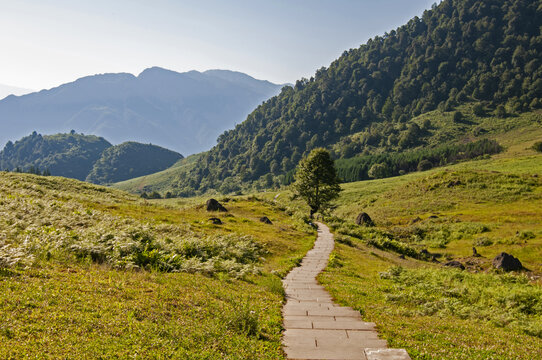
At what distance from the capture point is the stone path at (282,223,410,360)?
7238 mm

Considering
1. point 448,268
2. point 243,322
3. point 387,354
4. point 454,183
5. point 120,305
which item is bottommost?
point 448,268

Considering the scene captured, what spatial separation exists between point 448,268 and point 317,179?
3499 cm

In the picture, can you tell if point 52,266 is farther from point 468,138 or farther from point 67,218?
point 468,138

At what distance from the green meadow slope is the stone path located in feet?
1.98

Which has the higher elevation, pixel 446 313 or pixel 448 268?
pixel 446 313

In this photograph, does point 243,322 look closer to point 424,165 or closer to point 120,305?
point 120,305

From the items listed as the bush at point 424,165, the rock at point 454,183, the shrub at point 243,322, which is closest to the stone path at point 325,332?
the shrub at point 243,322

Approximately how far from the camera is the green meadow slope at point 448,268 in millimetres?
9531

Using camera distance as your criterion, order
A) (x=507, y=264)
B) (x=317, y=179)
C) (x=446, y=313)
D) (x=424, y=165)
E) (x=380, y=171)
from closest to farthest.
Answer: (x=446, y=313), (x=507, y=264), (x=317, y=179), (x=424, y=165), (x=380, y=171)

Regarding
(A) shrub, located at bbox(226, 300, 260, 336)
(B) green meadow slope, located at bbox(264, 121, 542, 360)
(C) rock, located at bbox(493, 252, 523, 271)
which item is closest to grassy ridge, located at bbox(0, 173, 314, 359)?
(A) shrub, located at bbox(226, 300, 260, 336)

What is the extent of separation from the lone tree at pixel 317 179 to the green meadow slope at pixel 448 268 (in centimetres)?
524

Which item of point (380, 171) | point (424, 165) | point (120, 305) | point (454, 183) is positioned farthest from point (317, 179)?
point (424, 165)

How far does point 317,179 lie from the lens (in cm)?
6178

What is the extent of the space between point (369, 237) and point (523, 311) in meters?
31.4
